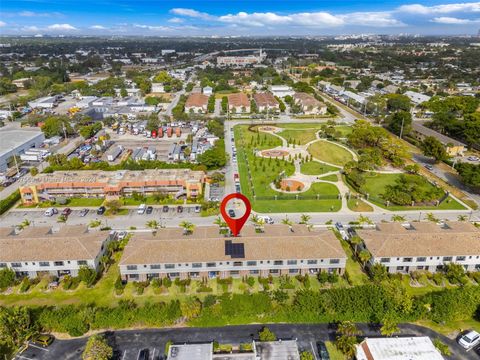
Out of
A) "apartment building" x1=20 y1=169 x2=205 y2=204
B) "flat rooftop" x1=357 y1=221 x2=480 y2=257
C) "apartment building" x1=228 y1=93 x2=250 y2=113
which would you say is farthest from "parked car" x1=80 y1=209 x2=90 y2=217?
"apartment building" x1=228 y1=93 x2=250 y2=113

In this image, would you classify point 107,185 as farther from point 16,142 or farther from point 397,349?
point 397,349

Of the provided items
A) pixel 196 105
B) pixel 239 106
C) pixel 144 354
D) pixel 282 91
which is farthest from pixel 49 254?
pixel 282 91

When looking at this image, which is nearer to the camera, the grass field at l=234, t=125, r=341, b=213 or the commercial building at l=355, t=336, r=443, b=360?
the commercial building at l=355, t=336, r=443, b=360

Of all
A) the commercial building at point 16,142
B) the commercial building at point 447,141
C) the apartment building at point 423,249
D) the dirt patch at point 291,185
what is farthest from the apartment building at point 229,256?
the commercial building at point 447,141

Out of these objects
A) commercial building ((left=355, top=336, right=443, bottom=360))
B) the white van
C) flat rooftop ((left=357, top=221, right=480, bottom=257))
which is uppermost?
flat rooftop ((left=357, top=221, right=480, bottom=257))

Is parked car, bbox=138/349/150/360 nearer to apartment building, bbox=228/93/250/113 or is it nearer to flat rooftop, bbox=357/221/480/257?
flat rooftop, bbox=357/221/480/257

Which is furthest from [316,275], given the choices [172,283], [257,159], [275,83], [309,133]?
[275,83]
